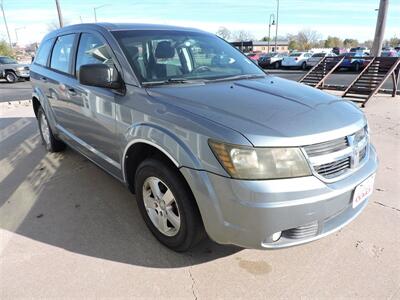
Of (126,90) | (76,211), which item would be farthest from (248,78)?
(76,211)

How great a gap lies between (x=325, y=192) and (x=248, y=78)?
1.49m

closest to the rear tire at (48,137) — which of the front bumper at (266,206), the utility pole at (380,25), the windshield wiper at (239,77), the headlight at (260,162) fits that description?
the windshield wiper at (239,77)

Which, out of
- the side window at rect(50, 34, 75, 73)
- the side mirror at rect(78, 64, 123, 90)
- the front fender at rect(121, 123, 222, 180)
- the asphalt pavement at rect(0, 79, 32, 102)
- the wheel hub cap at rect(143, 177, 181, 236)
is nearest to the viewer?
the front fender at rect(121, 123, 222, 180)

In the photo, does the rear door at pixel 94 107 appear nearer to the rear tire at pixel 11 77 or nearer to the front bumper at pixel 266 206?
the front bumper at pixel 266 206

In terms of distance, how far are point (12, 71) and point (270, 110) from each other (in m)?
21.2

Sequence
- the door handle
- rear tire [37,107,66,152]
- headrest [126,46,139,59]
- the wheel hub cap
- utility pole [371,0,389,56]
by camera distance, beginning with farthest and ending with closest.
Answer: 1. utility pole [371,0,389,56]
2. rear tire [37,107,66,152]
3. the door handle
4. headrest [126,46,139,59]
5. the wheel hub cap

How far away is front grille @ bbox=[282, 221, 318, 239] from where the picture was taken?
214 cm

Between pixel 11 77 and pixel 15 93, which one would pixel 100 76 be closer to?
pixel 15 93

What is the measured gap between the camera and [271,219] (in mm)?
1995

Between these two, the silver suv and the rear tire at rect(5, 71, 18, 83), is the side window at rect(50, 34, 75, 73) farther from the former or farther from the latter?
the rear tire at rect(5, 71, 18, 83)

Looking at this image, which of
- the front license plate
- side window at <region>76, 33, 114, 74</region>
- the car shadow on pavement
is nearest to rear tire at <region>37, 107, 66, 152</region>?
the car shadow on pavement

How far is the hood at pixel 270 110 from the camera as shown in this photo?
2039mm

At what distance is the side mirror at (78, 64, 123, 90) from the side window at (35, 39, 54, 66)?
2.25m

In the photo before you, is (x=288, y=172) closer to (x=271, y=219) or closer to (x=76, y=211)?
(x=271, y=219)
